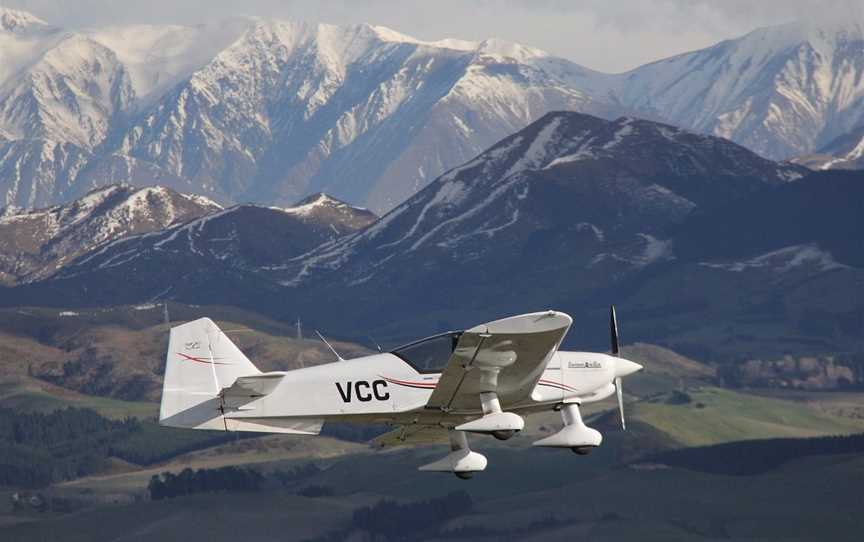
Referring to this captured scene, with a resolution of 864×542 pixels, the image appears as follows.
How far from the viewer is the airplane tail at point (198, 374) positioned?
7106 centimetres

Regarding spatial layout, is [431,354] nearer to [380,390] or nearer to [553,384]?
[380,390]

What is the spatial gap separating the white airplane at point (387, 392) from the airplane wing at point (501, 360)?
0.25 feet

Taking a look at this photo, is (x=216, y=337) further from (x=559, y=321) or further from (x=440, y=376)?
(x=559, y=321)

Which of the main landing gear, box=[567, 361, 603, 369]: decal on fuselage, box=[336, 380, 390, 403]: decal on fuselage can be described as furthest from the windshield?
box=[567, 361, 603, 369]: decal on fuselage

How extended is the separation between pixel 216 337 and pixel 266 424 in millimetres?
4054

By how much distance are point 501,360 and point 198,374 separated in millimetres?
12606

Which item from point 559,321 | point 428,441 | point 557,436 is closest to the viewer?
point 559,321

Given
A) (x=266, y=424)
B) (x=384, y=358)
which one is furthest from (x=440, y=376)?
(x=266, y=424)

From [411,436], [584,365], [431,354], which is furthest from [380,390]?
[584,365]

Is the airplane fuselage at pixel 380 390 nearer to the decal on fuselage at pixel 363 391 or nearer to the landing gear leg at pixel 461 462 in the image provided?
the decal on fuselage at pixel 363 391

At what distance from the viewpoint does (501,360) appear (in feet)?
222

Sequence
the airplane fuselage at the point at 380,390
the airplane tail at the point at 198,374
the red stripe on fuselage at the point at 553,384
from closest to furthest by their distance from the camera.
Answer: the airplane fuselage at the point at 380,390, the airplane tail at the point at 198,374, the red stripe on fuselage at the point at 553,384

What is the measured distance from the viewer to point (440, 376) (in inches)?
2739

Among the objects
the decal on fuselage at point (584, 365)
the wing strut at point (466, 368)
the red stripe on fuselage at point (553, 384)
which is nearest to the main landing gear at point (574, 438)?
the red stripe on fuselage at point (553, 384)
